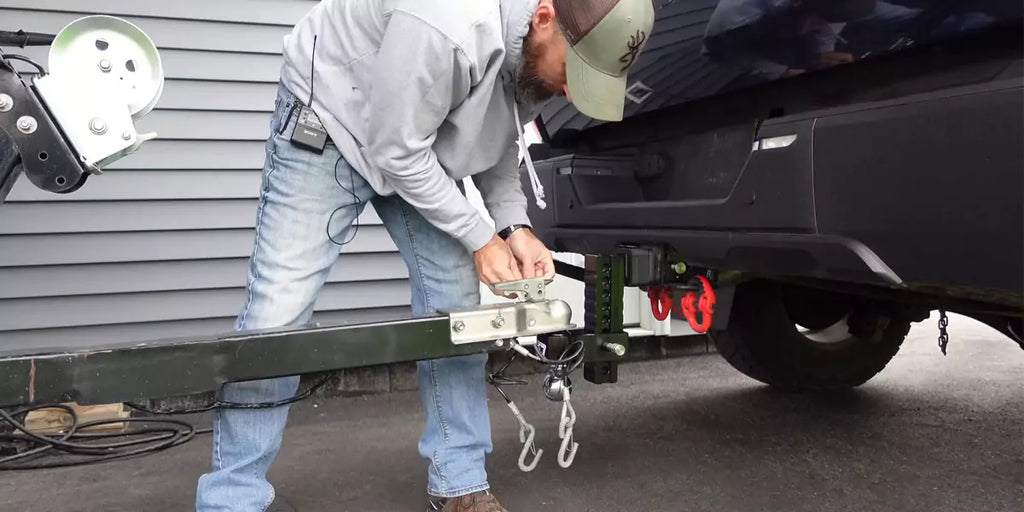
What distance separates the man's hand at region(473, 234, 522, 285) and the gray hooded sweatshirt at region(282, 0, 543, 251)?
25 millimetres

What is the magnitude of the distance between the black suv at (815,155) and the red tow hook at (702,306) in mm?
44

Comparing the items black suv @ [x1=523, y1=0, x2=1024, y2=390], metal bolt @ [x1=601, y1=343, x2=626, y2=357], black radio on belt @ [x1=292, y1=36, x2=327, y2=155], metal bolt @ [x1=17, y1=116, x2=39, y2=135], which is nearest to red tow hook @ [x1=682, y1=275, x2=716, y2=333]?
black suv @ [x1=523, y1=0, x2=1024, y2=390]

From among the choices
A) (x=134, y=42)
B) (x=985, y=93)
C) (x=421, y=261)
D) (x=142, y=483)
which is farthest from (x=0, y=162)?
(x=985, y=93)

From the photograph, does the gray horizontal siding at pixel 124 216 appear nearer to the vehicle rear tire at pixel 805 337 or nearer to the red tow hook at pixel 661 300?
the red tow hook at pixel 661 300

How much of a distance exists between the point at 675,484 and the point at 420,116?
4.46 ft

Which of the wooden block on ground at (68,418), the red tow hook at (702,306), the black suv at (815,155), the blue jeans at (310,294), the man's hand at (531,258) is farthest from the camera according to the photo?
the wooden block on ground at (68,418)

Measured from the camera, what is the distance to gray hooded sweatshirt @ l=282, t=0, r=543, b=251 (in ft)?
4.68

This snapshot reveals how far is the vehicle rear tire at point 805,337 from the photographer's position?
2.85 m

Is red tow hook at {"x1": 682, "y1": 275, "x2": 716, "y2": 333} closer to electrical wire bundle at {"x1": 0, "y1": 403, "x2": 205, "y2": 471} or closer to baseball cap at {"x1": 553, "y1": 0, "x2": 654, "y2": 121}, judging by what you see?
baseball cap at {"x1": 553, "y1": 0, "x2": 654, "y2": 121}

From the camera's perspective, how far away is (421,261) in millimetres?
1946

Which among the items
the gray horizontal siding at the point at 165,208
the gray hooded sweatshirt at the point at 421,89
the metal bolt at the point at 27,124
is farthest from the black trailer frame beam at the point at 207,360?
the gray horizontal siding at the point at 165,208

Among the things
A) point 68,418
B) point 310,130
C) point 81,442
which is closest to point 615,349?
point 310,130

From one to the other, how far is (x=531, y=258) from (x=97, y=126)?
90 centimetres

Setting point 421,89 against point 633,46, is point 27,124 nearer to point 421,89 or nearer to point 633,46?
A: point 421,89
